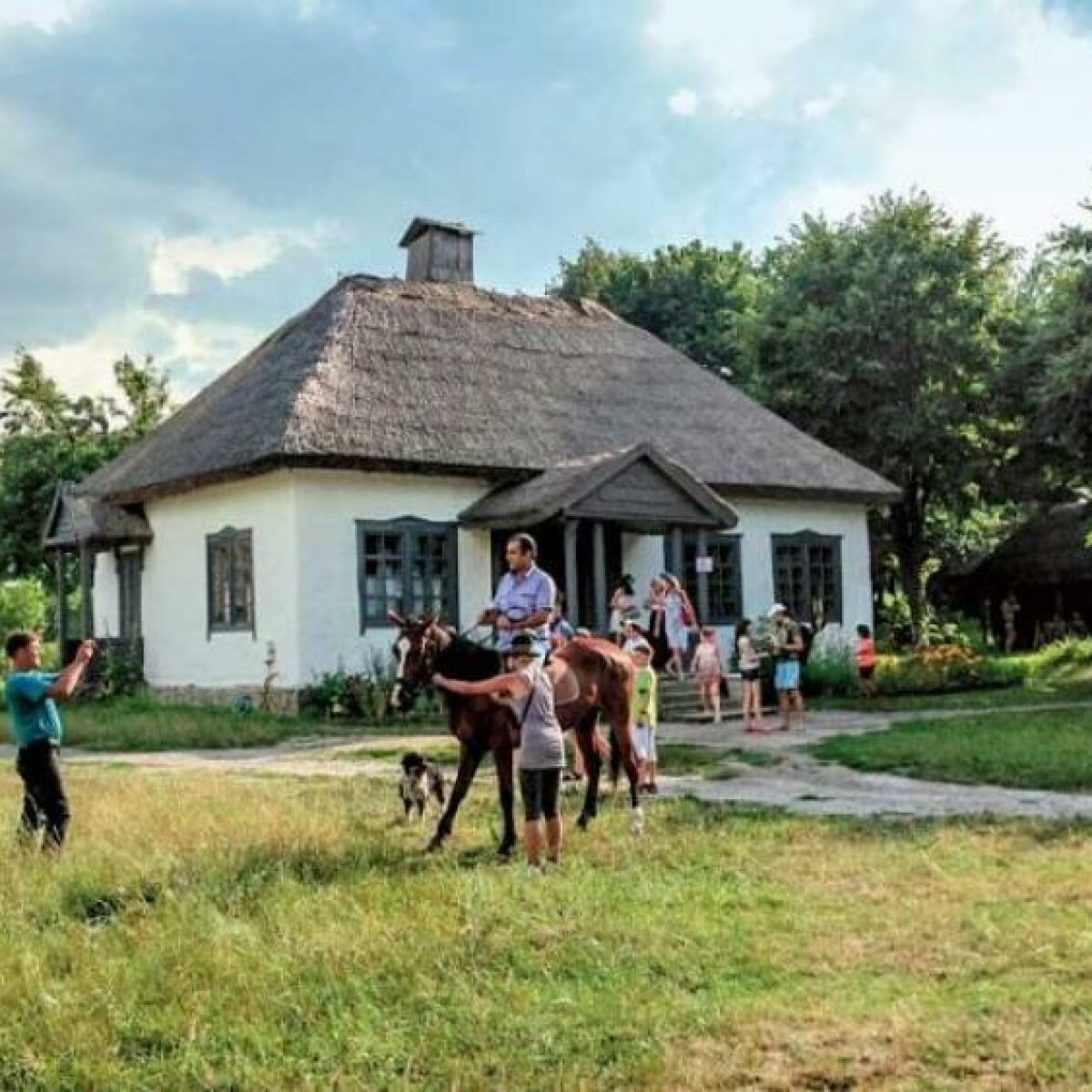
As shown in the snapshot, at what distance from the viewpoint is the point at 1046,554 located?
3822cm

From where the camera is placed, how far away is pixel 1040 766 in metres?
13.3

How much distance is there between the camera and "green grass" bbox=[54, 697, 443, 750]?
60.0 feet

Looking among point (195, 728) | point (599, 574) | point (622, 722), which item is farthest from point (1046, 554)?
point (622, 722)

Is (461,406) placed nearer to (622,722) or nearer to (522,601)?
(622,722)

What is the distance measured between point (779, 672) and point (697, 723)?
5.64ft

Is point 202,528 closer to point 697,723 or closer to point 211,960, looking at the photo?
point 697,723

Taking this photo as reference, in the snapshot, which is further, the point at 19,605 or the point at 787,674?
the point at 19,605

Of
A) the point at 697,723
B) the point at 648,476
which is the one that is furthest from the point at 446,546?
the point at 697,723

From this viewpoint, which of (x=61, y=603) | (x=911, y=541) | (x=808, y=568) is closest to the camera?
(x=808, y=568)

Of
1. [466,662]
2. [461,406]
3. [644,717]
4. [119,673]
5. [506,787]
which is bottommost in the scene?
[506,787]

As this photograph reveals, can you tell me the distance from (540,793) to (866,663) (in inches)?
591

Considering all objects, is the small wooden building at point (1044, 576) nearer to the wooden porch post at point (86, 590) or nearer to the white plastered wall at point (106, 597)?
the white plastered wall at point (106, 597)

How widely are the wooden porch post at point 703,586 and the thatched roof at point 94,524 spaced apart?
938cm

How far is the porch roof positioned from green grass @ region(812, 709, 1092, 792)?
5.55 meters
